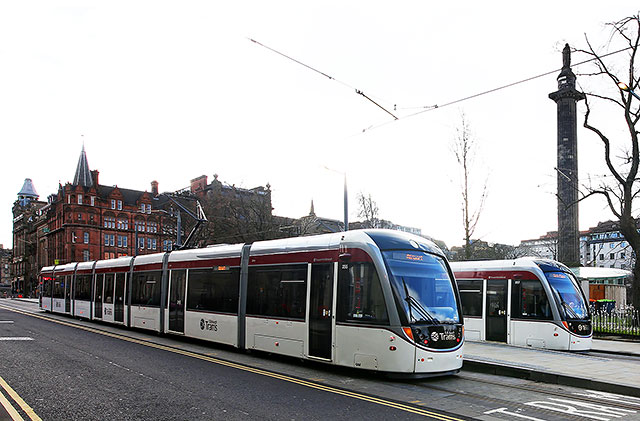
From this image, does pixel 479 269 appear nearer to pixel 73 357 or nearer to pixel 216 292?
pixel 216 292

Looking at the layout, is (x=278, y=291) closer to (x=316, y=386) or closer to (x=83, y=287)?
(x=316, y=386)

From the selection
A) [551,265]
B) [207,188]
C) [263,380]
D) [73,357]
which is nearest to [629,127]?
[551,265]

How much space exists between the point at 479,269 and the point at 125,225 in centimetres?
8329

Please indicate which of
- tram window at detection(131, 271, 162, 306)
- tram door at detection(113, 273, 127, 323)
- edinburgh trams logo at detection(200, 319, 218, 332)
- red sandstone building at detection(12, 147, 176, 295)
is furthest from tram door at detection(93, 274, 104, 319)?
red sandstone building at detection(12, 147, 176, 295)

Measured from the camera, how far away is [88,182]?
9150 cm

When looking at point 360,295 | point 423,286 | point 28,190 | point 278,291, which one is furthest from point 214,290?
point 28,190

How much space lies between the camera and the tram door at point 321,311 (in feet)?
38.9

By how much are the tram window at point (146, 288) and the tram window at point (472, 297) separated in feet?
35.0

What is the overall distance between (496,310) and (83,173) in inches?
3437

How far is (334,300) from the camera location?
38.7 ft

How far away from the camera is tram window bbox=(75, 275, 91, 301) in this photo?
1059 inches

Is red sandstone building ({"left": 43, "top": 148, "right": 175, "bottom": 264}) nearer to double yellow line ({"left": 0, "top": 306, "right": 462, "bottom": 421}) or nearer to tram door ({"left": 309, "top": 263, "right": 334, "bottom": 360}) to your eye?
double yellow line ({"left": 0, "top": 306, "right": 462, "bottom": 421})

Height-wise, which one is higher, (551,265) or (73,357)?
(551,265)

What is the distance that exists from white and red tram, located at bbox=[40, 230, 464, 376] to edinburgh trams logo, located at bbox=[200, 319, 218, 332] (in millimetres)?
29
